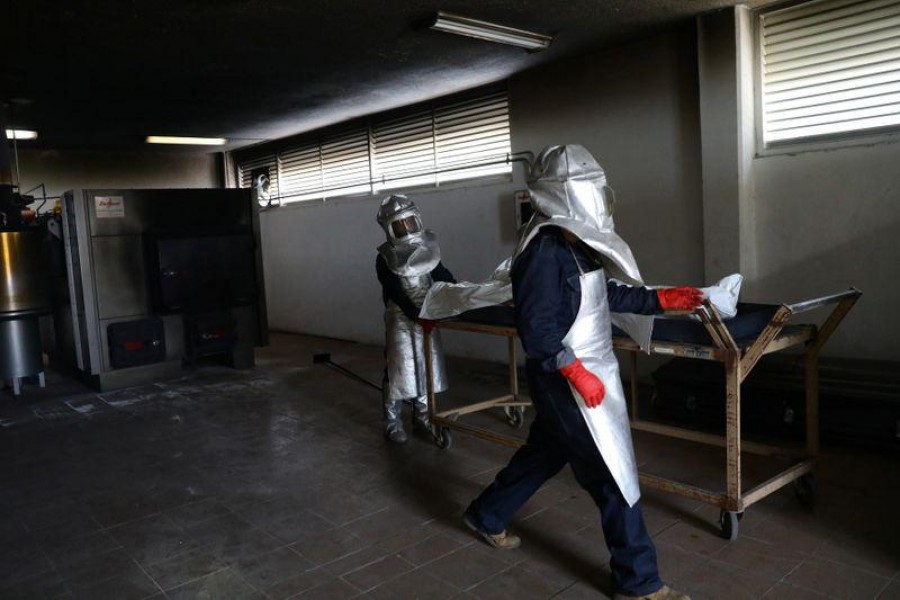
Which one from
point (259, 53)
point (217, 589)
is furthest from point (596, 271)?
point (259, 53)

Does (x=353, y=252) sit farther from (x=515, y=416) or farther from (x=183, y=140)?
(x=515, y=416)

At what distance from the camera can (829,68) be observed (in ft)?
13.1

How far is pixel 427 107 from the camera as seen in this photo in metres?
6.55

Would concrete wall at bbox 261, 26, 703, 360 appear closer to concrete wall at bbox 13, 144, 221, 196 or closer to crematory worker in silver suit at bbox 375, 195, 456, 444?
crematory worker in silver suit at bbox 375, 195, 456, 444

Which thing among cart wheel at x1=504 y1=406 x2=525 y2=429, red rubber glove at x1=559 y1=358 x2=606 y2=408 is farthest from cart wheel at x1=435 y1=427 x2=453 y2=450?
red rubber glove at x1=559 y1=358 x2=606 y2=408

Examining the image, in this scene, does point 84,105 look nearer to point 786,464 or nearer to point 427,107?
point 427,107

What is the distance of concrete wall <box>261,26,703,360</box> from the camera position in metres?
4.63

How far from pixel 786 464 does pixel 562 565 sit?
1.47 metres

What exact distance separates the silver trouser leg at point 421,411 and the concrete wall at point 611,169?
1773 millimetres

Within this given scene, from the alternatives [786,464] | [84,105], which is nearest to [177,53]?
[84,105]

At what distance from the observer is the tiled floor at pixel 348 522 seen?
8.39 feet

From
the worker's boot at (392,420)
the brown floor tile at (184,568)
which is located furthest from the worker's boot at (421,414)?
the brown floor tile at (184,568)

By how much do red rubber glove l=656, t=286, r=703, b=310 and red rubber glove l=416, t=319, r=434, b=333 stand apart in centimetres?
153

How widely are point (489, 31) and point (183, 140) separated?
16.8 feet
